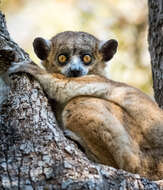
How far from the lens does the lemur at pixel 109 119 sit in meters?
6.22

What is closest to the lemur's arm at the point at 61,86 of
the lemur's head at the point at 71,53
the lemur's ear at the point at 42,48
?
the lemur's head at the point at 71,53

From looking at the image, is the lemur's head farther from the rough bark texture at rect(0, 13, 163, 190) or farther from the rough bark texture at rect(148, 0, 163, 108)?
the rough bark texture at rect(0, 13, 163, 190)

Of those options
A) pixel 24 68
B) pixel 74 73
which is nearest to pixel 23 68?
pixel 24 68

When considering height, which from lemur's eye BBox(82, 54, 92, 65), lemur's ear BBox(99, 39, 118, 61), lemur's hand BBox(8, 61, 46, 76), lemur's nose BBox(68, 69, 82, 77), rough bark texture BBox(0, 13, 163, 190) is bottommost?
rough bark texture BBox(0, 13, 163, 190)

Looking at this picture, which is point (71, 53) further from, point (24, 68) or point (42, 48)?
point (24, 68)

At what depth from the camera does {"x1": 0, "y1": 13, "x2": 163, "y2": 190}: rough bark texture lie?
5.16 metres

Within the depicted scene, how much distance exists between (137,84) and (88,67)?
9859 millimetres

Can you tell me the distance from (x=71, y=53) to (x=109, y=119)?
104 inches

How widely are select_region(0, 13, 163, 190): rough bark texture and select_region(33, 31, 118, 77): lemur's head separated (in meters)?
2.16

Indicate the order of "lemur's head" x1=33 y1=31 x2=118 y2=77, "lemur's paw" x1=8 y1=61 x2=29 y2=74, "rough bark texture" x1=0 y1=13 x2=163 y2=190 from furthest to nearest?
"lemur's head" x1=33 y1=31 x2=118 y2=77, "lemur's paw" x1=8 y1=61 x2=29 y2=74, "rough bark texture" x1=0 y1=13 x2=163 y2=190

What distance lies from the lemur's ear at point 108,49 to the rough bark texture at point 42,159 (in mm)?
3113

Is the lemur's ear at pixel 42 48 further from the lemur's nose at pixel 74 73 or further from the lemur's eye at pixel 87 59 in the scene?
the lemur's nose at pixel 74 73

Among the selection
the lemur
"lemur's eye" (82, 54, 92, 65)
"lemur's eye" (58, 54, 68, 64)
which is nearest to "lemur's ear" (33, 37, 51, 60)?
"lemur's eye" (58, 54, 68, 64)

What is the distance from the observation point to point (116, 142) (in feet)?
20.5
